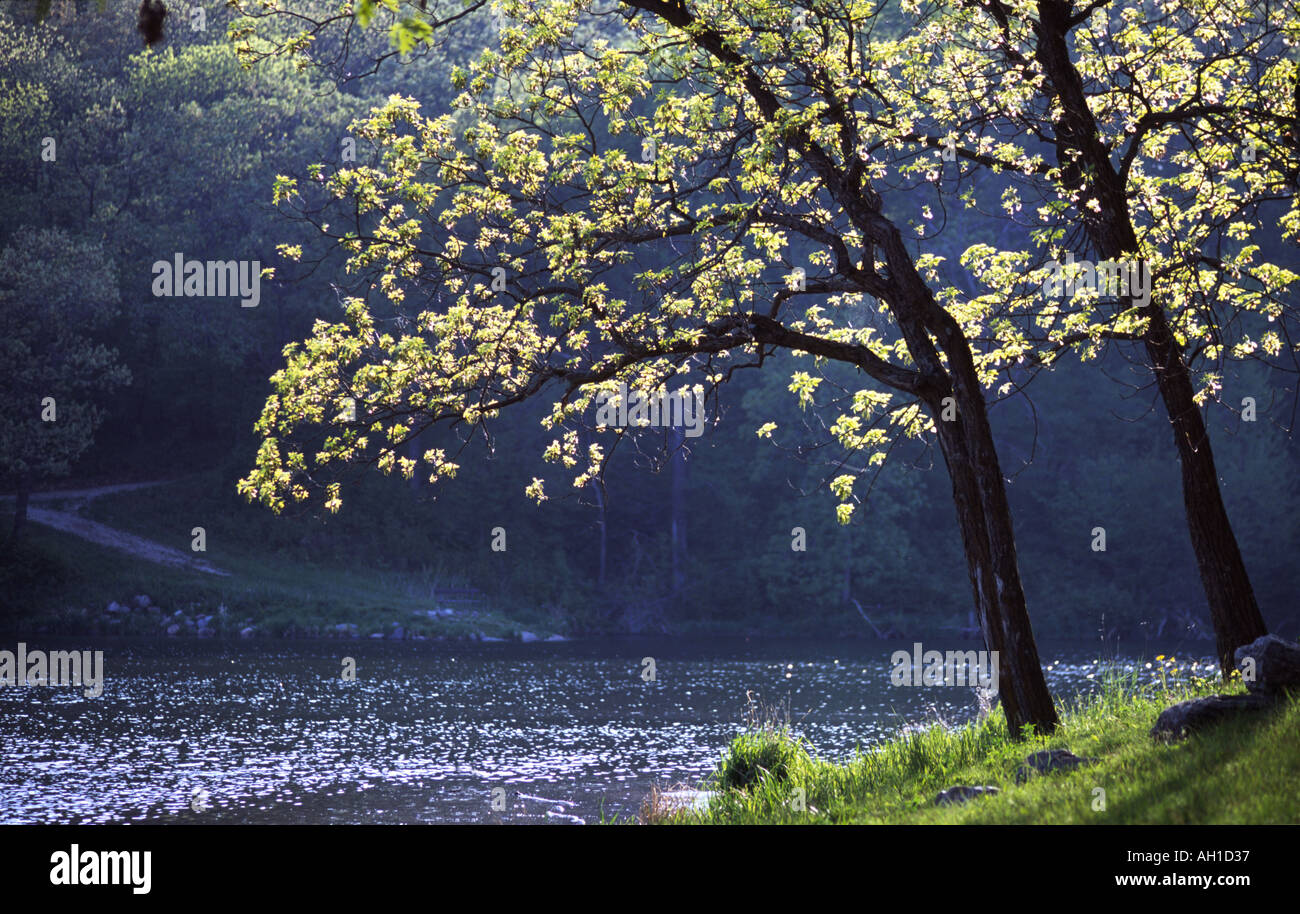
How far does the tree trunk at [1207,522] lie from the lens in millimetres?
12281

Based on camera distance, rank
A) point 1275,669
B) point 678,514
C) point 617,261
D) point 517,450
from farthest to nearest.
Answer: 1. point 678,514
2. point 517,450
3. point 617,261
4. point 1275,669

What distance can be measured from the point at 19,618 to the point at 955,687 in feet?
93.8

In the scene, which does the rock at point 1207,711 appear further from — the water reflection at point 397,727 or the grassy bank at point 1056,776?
the water reflection at point 397,727

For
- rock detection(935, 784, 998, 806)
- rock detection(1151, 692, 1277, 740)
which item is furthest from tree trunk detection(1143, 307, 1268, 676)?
rock detection(935, 784, 998, 806)

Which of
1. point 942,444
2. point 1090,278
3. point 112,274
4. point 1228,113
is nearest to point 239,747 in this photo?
point 942,444

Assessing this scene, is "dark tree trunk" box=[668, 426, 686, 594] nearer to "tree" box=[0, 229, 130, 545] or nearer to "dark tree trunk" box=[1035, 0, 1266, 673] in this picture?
"tree" box=[0, 229, 130, 545]

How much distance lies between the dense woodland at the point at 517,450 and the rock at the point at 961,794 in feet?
117
